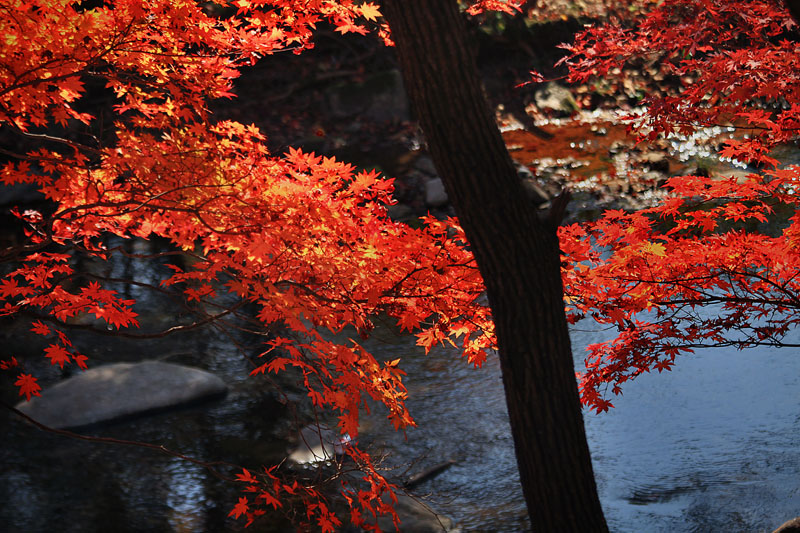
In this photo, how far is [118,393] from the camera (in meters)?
6.77

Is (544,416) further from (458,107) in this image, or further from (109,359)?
(109,359)

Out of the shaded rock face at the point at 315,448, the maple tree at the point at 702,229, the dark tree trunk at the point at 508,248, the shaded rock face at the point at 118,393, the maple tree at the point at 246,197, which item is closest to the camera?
the dark tree trunk at the point at 508,248

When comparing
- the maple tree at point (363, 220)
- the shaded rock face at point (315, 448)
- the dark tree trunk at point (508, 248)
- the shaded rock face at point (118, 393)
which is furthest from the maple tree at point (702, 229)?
the shaded rock face at point (118, 393)

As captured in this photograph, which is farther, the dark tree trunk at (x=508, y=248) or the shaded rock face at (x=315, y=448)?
the shaded rock face at (x=315, y=448)

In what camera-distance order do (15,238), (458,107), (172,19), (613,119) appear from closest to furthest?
(458,107) < (172,19) < (15,238) < (613,119)

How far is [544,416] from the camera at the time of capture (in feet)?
10.8

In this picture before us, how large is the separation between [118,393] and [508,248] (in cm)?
499

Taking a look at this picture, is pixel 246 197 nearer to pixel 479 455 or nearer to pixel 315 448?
pixel 315 448

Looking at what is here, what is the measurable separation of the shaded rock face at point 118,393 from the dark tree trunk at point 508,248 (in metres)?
4.54

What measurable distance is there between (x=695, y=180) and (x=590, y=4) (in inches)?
578

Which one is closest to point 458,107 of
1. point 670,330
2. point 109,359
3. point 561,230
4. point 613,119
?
point 561,230

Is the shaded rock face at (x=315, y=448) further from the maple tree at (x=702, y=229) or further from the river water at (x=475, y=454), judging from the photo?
the maple tree at (x=702, y=229)

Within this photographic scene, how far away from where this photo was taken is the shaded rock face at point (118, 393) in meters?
6.49

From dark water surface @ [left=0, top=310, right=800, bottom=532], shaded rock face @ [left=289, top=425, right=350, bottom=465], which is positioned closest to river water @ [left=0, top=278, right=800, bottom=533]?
dark water surface @ [left=0, top=310, right=800, bottom=532]
